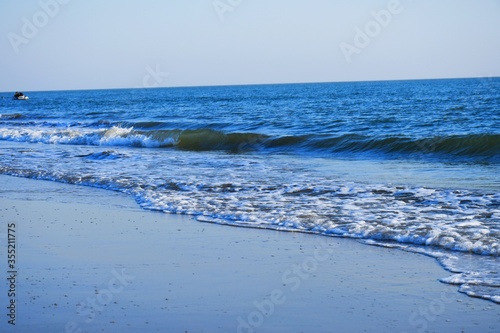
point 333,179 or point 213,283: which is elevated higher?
point 333,179

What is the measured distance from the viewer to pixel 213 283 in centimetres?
619

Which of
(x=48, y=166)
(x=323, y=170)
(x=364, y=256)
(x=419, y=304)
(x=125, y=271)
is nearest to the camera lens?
(x=419, y=304)

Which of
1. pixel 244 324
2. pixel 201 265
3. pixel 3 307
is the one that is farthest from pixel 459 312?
pixel 3 307

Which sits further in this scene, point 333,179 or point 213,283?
point 333,179

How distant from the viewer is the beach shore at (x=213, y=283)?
5164 mm

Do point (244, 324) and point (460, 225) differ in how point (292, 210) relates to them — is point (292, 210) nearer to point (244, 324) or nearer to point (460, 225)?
point (460, 225)

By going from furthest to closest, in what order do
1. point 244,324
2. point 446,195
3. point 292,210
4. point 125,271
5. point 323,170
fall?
point 323,170
point 446,195
point 292,210
point 125,271
point 244,324

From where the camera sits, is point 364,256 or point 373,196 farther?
point 373,196

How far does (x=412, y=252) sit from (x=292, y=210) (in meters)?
2.79

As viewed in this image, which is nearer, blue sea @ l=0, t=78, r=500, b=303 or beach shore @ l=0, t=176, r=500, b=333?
beach shore @ l=0, t=176, r=500, b=333

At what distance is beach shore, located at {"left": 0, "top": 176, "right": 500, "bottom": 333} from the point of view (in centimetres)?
516

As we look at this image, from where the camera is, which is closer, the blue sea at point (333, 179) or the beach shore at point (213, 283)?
the beach shore at point (213, 283)

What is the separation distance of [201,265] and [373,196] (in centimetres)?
475

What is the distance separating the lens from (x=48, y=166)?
1695 centimetres
